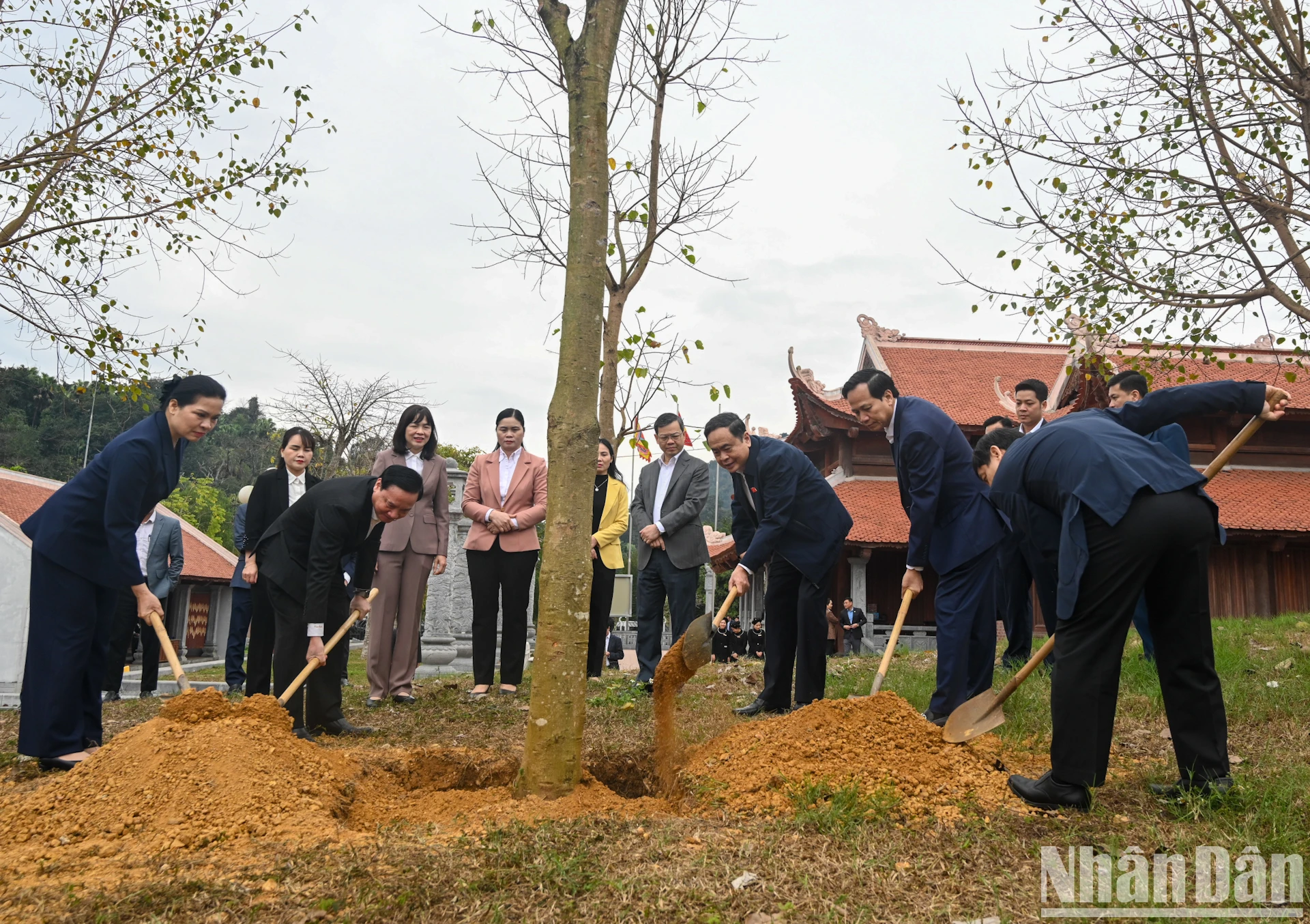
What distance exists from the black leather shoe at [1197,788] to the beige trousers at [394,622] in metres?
4.48

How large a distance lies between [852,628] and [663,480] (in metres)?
9.59

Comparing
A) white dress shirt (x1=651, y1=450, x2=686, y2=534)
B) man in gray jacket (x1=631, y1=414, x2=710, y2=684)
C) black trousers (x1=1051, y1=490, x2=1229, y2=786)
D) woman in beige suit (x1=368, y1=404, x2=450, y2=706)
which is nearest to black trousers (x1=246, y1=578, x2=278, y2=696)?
woman in beige suit (x1=368, y1=404, x2=450, y2=706)

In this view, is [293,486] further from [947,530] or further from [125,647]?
[947,530]

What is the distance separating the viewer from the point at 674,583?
21.2 ft

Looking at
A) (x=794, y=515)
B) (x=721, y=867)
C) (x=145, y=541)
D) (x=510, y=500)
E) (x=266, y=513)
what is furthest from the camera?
(x=145, y=541)

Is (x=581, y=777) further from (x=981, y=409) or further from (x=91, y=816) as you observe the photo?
(x=981, y=409)

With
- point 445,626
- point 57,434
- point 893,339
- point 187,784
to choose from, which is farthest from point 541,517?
point 57,434

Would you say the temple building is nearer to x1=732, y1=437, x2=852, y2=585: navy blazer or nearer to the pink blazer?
the pink blazer

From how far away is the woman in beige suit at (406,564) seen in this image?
5.91 m

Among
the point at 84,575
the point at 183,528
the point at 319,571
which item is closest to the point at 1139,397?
the point at 319,571

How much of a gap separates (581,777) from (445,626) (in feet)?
20.5

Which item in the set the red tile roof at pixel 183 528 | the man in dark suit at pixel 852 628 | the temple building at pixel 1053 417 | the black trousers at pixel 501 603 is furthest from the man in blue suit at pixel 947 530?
the man in dark suit at pixel 852 628

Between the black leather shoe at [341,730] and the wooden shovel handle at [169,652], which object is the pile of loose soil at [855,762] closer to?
the black leather shoe at [341,730]

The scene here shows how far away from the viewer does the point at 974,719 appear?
11.8 ft
